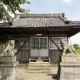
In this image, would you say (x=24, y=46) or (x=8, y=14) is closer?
(x=8, y=14)

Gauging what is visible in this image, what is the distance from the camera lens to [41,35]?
2261cm

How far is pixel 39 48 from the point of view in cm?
2278

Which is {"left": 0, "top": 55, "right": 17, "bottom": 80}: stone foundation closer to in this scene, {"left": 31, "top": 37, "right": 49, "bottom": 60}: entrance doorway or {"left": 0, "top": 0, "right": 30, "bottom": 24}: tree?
{"left": 0, "top": 0, "right": 30, "bottom": 24}: tree

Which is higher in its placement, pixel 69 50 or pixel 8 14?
pixel 8 14

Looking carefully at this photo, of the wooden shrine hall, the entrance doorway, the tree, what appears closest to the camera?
the tree

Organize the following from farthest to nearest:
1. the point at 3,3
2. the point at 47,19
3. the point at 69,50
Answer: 1. the point at 47,19
2. the point at 69,50
3. the point at 3,3

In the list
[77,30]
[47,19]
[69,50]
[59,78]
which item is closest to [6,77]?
[59,78]

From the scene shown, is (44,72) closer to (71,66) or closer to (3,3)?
(71,66)

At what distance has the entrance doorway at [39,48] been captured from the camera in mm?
22531

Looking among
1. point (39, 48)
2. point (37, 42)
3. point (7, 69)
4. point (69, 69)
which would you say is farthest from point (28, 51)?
point (69, 69)

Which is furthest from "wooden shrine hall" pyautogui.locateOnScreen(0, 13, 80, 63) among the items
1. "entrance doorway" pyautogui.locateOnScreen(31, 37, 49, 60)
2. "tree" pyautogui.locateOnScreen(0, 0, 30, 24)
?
"tree" pyautogui.locateOnScreen(0, 0, 30, 24)

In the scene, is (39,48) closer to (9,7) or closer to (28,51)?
(28,51)

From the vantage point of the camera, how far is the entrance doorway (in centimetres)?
2253

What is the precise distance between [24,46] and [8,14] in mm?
8401
